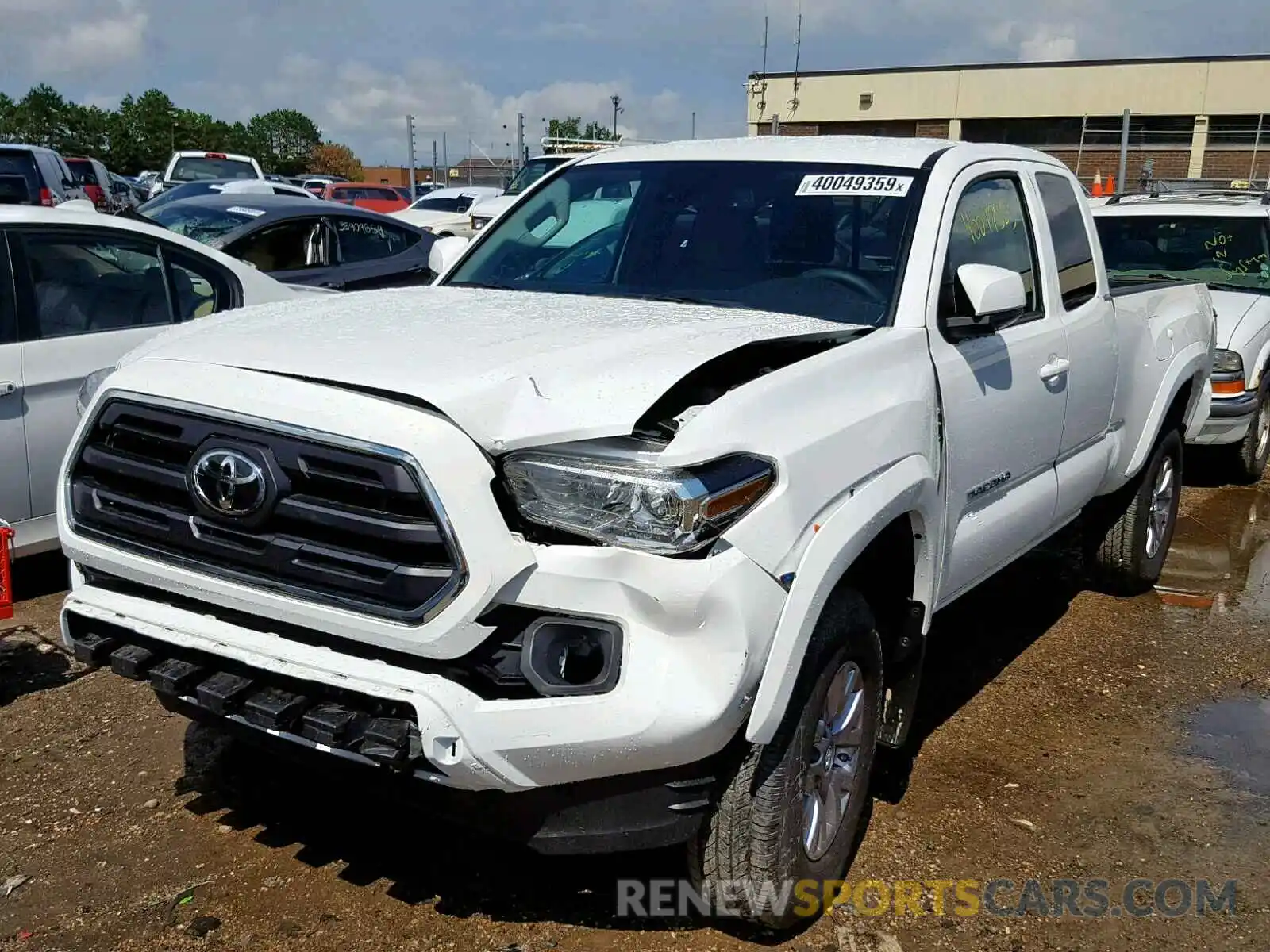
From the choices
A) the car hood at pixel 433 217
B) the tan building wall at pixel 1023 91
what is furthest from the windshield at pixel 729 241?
the tan building wall at pixel 1023 91

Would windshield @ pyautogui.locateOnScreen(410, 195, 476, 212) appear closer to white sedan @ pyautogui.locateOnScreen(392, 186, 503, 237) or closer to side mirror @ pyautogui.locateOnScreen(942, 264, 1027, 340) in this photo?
white sedan @ pyautogui.locateOnScreen(392, 186, 503, 237)

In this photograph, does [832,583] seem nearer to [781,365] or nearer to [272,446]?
[781,365]

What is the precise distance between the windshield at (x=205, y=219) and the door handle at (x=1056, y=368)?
6.73m

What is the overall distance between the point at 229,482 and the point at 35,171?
32.9ft

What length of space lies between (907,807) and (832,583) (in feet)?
4.61

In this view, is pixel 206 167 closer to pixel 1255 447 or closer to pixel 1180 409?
pixel 1255 447

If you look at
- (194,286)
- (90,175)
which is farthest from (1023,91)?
(194,286)

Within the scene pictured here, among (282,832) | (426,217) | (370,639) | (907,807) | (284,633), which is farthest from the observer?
(426,217)

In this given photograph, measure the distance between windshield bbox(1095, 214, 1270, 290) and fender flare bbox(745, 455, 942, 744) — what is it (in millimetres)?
6475

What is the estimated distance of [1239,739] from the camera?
451 cm

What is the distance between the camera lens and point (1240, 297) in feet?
27.8

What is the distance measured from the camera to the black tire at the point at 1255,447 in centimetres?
855

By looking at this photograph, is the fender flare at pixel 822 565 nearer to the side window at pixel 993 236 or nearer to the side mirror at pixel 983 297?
the side mirror at pixel 983 297

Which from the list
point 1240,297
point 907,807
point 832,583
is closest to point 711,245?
point 832,583
